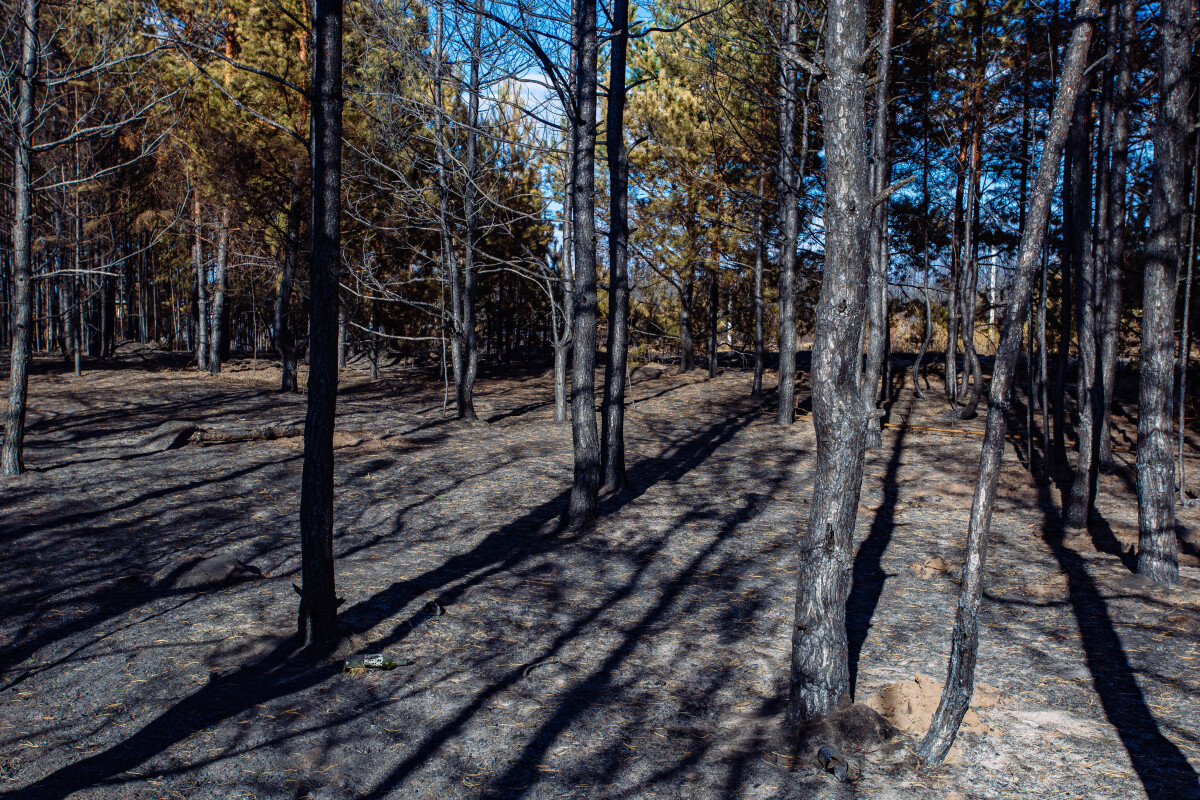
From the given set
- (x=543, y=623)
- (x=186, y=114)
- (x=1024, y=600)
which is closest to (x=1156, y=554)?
(x=1024, y=600)

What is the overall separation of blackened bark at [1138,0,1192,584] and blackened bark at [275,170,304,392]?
50.8 feet

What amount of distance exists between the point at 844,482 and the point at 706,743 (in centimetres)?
173

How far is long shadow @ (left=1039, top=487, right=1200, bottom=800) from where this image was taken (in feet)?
12.6

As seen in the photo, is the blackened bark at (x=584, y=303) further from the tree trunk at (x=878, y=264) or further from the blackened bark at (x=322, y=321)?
the tree trunk at (x=878, y=264)

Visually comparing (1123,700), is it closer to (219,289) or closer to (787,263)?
(787,263)

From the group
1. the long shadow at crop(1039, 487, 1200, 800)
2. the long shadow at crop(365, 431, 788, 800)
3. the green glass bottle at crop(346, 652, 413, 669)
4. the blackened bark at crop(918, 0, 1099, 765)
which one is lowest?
the long shadow at crop(365, 431, 788, 800)

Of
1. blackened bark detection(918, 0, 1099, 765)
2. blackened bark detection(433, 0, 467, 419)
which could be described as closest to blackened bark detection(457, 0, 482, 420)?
blackened bark detection(433, 0, 467, 419)

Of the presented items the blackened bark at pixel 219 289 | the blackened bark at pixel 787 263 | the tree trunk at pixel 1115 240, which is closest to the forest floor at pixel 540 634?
the tree trunk at pixel 1115 240

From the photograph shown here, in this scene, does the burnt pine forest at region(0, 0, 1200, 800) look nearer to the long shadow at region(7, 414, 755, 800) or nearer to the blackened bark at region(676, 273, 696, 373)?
the long shadow at region(7, 414, 755, 800)

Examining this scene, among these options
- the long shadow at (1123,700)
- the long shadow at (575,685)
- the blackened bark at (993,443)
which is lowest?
the long shadow at (575,685)

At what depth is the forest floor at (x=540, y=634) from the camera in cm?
408

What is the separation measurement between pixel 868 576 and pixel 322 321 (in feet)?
18.2

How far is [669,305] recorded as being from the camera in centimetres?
2305

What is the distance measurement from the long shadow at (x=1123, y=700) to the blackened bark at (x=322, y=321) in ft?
16.9
